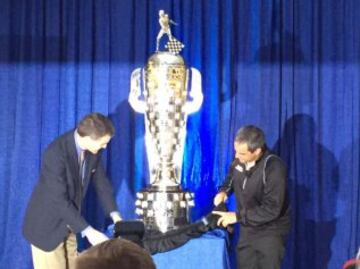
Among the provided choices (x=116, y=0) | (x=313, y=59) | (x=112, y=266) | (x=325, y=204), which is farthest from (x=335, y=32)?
(x=112, y=266)

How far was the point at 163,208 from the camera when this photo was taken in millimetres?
3041

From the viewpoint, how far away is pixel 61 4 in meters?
3.94

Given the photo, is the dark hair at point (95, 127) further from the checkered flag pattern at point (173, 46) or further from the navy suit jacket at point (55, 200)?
the checkered flag pattern at point (173, 46)

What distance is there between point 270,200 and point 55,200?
946 mm

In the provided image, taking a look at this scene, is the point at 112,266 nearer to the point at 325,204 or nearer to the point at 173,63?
the point at 173,63

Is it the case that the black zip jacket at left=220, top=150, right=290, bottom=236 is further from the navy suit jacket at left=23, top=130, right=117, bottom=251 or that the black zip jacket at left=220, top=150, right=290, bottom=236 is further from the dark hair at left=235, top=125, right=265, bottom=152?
the navy suit jacket at left=23, top=130, right=117, bottom=251

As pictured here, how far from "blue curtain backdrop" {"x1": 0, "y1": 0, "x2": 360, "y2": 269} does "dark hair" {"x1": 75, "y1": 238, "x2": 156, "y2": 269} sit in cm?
266

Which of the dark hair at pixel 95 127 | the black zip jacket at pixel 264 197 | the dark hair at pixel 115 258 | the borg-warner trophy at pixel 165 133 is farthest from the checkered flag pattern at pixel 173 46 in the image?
the dark hair at pixel 115 258

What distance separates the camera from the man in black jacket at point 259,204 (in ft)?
9.53

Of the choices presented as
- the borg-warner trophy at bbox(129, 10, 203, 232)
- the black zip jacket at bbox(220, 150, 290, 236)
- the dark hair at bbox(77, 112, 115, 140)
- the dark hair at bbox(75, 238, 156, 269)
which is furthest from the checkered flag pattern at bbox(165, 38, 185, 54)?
the dark hair at bbox(75, 238, 156, 269)

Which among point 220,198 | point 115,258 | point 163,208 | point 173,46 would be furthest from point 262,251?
point 115,258

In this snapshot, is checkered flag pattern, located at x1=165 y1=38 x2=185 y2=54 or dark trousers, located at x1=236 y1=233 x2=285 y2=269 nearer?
dark trousers, located at x1=236 y1=233 x2=285 y2=269

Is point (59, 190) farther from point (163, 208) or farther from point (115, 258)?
point (115, 258)

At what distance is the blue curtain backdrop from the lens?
3.80 meters
